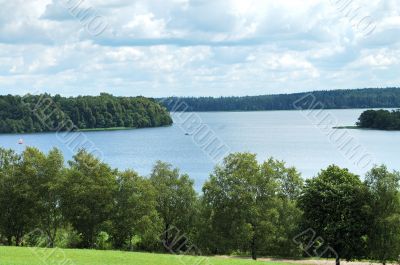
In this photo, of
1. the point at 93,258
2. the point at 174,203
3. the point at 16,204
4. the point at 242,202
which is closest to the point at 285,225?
the point at 242,202

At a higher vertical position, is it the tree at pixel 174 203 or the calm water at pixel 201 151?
the calm water at pixel 201 151

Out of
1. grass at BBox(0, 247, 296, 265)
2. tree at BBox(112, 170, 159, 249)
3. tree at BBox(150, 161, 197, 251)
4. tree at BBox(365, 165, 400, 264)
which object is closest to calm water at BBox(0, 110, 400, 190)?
tree at BBox(150, 161, 197, 251)

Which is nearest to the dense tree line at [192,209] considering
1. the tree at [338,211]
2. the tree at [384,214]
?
the tree at [338,211]

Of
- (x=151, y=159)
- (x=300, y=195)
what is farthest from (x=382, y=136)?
(x=300, y=195)

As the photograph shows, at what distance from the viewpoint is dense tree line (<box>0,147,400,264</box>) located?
4800 cm

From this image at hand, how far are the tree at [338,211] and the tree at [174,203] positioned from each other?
10980 millimetres

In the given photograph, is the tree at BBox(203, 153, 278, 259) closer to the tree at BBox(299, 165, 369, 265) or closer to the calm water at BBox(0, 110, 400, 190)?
the tree at BBox(299, 165, 369, 265)

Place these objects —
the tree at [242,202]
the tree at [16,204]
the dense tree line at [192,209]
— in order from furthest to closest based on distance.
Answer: the tree at [16,204] < the tree at [242,202] < the dense tree line at [192,209]

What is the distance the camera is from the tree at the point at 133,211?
51438 mm

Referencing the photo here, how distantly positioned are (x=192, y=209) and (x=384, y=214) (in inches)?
690

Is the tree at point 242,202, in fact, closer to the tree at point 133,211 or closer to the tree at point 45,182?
the tree at point 133,211

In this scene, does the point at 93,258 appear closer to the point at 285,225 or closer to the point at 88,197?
the point at 88,197

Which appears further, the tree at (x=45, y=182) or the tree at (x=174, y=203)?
the tree at (x=174, y=203)

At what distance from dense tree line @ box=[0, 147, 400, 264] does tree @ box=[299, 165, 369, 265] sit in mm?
79
